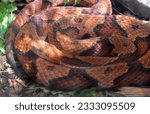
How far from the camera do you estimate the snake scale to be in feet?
18.5

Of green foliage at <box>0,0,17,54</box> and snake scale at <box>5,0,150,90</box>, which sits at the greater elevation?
green foliage at <box>0,0,17,54</box>

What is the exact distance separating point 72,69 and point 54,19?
143 cm

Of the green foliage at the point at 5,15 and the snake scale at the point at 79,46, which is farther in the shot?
the green foliage at the point at 5,15

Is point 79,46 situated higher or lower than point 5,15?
lower

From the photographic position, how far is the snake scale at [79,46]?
5.64 meters

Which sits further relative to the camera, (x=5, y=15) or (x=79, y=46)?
(x=5, y=15)

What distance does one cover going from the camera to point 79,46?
612cm

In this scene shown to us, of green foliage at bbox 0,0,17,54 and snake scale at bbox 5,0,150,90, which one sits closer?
snake scale at bbox 5,0,150,90

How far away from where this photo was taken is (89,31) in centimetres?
664

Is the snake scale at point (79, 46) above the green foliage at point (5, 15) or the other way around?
the other way around

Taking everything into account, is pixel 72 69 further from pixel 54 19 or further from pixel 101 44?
pixel 54 19

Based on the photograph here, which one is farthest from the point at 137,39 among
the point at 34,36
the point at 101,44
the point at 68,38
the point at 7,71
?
the point at 7,71

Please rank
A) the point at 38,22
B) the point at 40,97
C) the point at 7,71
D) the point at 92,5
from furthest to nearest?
1. the point at 92,5
2. the point at 38,22
3. the point at 7,71
4. the point at 40,97

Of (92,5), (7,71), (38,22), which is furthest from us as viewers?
(92,5)
